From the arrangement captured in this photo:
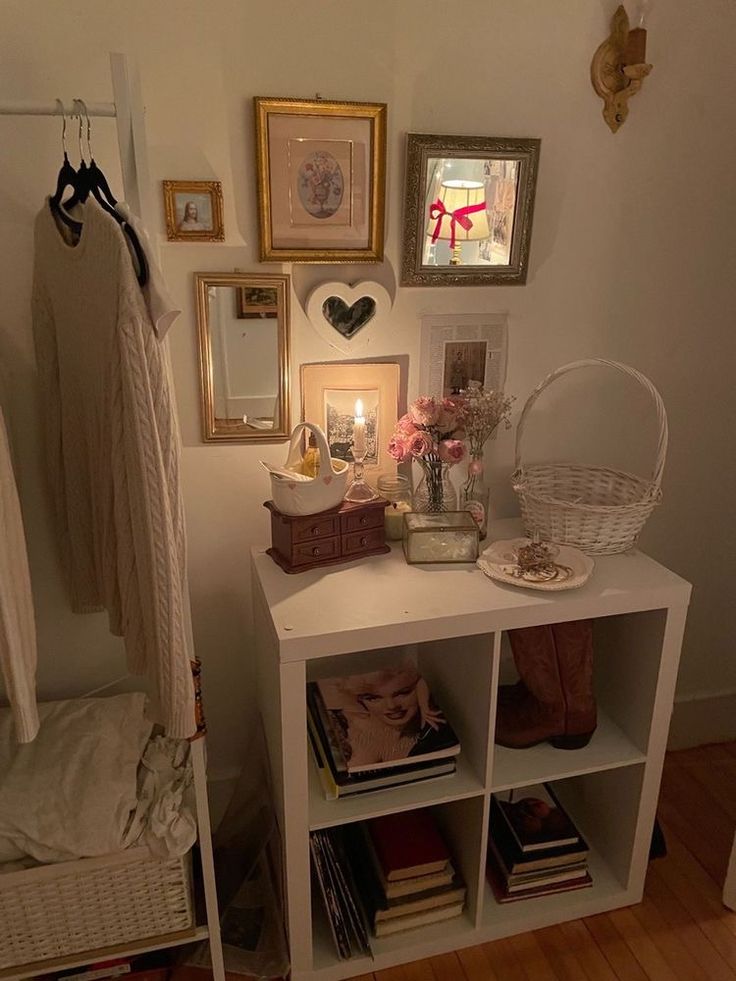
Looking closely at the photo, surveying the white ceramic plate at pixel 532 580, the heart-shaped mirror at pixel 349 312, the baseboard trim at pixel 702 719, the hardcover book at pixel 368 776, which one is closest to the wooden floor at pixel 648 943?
the baseboard trim at pixel 702 719

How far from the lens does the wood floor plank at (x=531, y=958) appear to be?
5.41 feet

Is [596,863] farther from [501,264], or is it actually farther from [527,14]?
[527,14]

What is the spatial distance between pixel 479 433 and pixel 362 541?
13.8 inches

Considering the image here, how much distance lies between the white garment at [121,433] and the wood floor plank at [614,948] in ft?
3.77

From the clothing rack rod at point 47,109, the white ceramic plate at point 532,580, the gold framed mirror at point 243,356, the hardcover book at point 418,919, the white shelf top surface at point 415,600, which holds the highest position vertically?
the clothing rack rod at point 47,109

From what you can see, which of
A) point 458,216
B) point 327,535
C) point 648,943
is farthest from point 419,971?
point 458,216

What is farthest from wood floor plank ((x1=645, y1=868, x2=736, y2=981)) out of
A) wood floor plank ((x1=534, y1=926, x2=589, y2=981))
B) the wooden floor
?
wood floor plank ((x1=534, y1=926, x2=589, y2=981))

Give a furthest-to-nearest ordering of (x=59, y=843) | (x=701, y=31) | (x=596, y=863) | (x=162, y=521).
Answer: (x=596, y=863)
(x=701, y=31)
(x=59, y=843)
(x=162, y=521)

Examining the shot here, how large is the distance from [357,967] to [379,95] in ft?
5.97

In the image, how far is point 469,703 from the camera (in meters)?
1.61

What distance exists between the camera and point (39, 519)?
161cm

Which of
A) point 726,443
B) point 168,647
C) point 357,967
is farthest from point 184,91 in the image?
point 357,967

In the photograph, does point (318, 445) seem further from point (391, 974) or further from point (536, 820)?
point (391, 974)

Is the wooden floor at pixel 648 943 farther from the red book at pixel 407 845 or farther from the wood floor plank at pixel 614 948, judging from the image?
the red book at pixel 407 845
